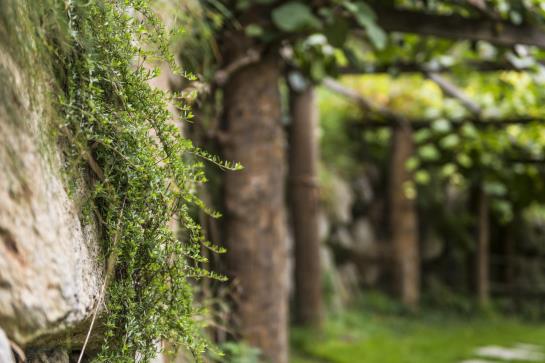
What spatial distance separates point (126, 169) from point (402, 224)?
7.19 m

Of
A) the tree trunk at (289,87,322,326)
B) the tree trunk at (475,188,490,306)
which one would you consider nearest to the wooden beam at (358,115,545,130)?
the tree trunk at (475,188,490,306)

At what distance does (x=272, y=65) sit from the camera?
341cm

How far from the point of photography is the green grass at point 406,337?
5785 millimetres

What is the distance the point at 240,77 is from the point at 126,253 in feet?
7.25

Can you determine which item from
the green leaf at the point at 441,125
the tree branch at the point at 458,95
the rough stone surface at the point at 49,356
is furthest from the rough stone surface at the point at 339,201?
the rough stone surface at the point at 49,356

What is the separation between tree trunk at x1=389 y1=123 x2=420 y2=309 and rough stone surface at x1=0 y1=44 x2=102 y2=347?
286 inches

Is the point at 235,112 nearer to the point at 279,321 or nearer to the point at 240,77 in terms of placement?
the point at 240,77

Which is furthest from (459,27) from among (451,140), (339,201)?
(339,201)

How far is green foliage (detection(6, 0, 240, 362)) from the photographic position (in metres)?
1.12

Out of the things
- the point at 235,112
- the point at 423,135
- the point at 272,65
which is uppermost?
the point at 423,135

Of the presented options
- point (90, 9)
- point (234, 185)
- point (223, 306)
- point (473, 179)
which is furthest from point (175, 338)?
point (473, 179)

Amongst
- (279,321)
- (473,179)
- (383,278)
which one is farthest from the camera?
(383,278)

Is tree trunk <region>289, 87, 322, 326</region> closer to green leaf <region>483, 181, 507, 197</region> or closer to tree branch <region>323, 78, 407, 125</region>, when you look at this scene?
tree branch <region>323, 78, 407, 125</region>

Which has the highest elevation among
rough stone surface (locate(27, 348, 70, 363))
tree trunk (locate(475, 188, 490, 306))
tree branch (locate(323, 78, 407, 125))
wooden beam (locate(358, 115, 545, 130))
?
tree branch (locate(323, 78, 407, 125))
